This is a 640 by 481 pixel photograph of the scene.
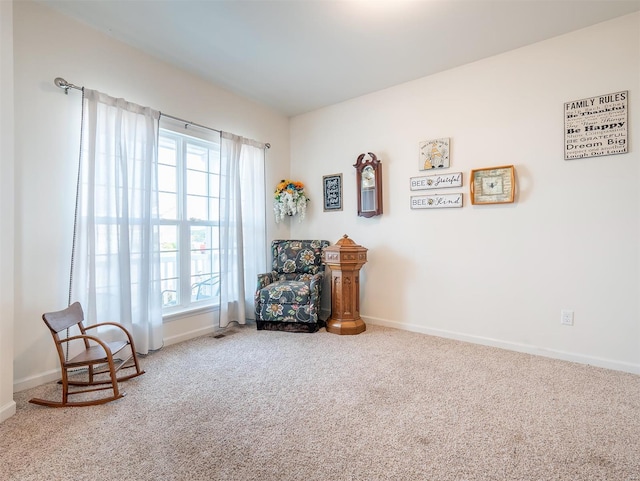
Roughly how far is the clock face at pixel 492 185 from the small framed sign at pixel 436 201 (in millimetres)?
236

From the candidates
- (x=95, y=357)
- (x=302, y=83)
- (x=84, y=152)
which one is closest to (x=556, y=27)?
(x=302, y=83)

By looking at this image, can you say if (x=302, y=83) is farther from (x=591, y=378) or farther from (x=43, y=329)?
(x=591, y=378)

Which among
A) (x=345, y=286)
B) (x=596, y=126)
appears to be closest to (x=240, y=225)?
(x=345, y=286)

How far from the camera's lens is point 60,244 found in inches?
95.8

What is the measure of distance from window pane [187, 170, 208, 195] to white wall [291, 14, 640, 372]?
1.67 meters

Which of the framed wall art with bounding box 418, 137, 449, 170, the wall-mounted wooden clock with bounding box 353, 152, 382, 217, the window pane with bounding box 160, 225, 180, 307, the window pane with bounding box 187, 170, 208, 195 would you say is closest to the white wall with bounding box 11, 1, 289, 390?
the window pane with bounding box 160, 225, 180, 307

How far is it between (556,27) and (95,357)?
4149 mm

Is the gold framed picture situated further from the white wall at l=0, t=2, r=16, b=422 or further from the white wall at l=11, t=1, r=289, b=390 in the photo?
the white wall at l=0, t=2, r=16, b=422

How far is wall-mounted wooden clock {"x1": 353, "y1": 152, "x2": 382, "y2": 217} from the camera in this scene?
371 cm

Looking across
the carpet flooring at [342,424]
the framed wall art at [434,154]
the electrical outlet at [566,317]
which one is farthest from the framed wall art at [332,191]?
the electrical outlet at [566,317]

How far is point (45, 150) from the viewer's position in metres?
2.36

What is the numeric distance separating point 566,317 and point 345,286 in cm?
197

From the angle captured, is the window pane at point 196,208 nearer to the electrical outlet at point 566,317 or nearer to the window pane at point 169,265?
the window pane at point 169,265

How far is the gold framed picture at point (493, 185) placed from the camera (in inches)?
115
